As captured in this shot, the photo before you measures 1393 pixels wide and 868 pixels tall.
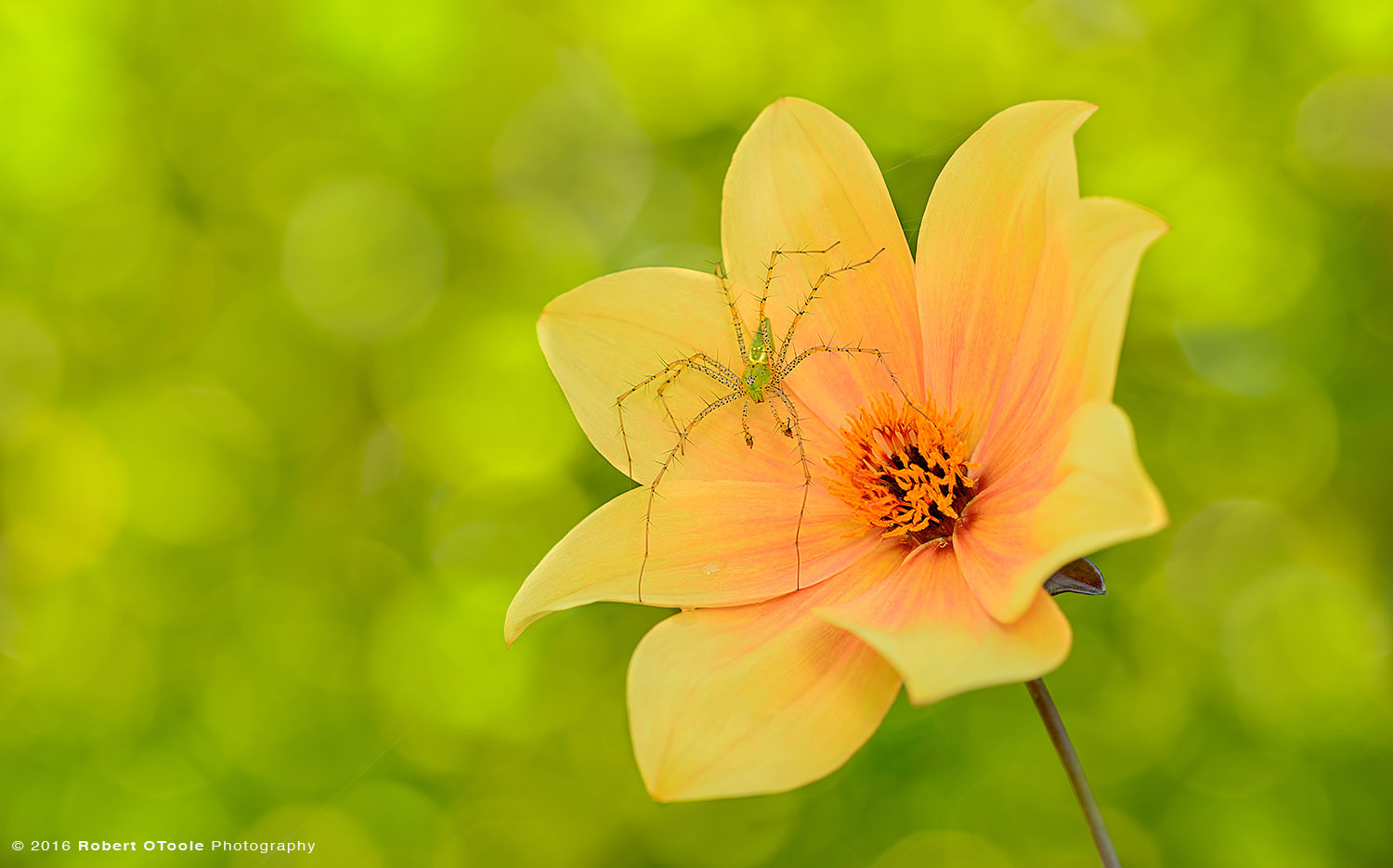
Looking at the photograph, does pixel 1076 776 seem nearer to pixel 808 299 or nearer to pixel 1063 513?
pixel 1063 513

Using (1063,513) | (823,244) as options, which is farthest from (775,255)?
(1063,513)

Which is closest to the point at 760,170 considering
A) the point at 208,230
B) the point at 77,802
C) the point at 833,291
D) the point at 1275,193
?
the point at 833,291

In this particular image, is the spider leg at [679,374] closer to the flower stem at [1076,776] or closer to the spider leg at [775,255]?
the spider leg at [775,255]

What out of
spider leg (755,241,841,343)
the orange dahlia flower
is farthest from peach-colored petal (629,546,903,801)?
spider leg (755,241,841,343)

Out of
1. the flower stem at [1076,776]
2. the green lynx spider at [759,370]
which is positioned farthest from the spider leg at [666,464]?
the flower stem at [1076,776]

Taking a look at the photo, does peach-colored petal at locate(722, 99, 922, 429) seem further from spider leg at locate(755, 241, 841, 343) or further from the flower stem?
the flower stem
